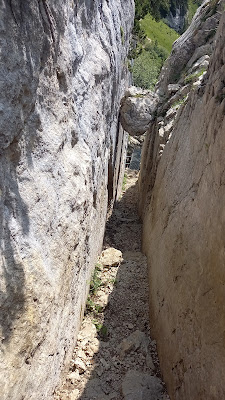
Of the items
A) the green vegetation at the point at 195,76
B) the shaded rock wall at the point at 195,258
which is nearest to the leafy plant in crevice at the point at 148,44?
the green vegetation at the point at 195,76

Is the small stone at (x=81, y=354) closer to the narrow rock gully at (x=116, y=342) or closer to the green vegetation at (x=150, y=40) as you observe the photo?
the narrow rock gully at (x=116, y=342)

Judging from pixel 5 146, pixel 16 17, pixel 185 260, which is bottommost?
pixel 185 260

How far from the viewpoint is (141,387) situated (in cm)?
502

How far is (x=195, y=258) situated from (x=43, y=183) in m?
2.38

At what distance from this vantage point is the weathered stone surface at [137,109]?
33.4 feet

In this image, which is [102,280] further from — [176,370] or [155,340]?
[176,370]

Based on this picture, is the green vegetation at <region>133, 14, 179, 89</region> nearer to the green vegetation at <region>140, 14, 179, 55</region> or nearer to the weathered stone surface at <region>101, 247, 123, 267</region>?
the green vegetation at <region>140, 14, 179, 55</region>

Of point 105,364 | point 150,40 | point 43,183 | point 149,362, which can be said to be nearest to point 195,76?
point 43,183

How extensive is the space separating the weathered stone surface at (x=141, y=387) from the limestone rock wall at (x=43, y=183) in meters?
1.07

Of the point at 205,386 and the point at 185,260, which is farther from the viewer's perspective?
the point at 185,260

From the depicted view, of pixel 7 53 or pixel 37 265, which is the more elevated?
pixel 7 53

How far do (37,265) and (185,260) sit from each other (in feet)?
7.69

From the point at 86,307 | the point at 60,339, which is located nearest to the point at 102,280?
the point at 86,307

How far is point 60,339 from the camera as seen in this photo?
4730 millimetres
